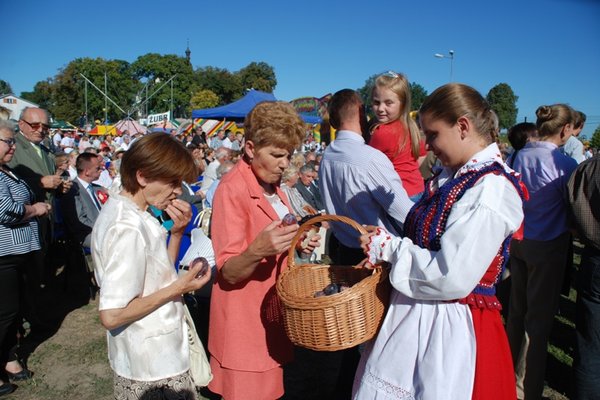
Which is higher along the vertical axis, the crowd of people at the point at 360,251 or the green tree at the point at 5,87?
the green tree at the point at 5,87

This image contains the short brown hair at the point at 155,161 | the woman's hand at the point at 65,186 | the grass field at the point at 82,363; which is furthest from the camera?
the woman's hand at the point at 65,186

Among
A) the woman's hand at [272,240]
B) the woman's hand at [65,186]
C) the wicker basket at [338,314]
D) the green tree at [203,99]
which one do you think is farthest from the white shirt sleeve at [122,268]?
the green tree at [203,99]

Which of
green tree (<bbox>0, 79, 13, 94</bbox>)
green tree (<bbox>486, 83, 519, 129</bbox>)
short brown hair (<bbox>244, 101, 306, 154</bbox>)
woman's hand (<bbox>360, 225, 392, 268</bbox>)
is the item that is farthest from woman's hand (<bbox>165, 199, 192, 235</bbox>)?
green tree (<bbox>0, 79, 13, 94</bbox>)

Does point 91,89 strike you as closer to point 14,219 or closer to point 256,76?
point 256,76

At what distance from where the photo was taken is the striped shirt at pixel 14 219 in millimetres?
3486

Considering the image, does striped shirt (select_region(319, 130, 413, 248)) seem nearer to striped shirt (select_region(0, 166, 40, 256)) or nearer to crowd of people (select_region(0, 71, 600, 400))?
crowd of people (select_region(0, 71, 600, 400))

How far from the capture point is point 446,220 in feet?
5.68

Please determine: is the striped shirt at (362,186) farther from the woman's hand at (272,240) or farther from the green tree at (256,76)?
the green tree at (256,76)

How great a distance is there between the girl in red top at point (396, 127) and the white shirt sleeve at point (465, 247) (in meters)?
1.38

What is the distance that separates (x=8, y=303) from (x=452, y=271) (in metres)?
3.61

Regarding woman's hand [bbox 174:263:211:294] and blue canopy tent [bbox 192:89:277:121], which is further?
blue canopy tent [bbox 192:89:277:121]

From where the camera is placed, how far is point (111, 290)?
1.73 meters

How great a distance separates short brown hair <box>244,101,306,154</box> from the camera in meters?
2.04

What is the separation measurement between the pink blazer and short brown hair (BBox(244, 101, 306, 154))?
7.2 inches
